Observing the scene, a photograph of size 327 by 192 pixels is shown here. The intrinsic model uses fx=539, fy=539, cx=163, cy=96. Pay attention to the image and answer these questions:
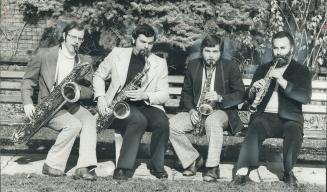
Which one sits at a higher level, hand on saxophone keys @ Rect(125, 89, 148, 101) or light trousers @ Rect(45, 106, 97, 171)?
hand on saxophone keys @ Rect(125, 89, 148, 101)

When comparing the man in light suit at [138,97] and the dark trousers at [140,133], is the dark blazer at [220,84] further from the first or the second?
the dark trousers at [140,133]

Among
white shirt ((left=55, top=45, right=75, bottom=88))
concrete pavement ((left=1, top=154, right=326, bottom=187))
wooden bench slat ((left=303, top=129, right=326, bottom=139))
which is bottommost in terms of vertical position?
concrete pavement ((left=1, top=154, right=326, bottom=187))

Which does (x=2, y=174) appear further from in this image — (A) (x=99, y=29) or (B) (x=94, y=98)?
(A) (x=99, y=29)

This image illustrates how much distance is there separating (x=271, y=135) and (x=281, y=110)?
285mm

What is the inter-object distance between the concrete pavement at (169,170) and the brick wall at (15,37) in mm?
3062

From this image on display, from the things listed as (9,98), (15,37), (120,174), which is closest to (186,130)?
(120,174)

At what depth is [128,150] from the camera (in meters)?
5.51

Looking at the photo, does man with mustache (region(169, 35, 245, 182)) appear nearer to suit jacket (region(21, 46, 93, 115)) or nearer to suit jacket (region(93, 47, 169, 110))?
suit jacket (region(93, 47, 169, 110))

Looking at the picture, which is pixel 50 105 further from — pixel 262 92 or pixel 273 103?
pixel 273 103

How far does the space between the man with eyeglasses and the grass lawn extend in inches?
6.1

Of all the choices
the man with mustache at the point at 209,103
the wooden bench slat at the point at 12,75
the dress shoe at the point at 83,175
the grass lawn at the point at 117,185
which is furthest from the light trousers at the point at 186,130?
the wooden bench slat at the point at 12,75

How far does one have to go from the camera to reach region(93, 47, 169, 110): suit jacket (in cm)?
587

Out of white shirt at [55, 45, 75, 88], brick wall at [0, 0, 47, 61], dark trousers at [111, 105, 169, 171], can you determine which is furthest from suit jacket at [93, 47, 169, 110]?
brick wall at [0, 0, 47, 61]

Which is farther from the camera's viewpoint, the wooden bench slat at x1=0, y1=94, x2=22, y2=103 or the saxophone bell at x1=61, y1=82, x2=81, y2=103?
the wooden bench slat at x1=0, y1=94, x2=22, y2=103
